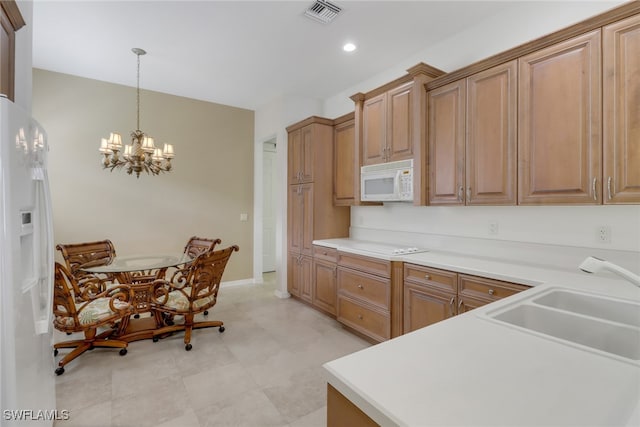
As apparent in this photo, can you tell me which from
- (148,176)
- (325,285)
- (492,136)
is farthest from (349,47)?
(148,176)

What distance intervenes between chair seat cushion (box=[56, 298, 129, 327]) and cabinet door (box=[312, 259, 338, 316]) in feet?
6.67

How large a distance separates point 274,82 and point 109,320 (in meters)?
3.29

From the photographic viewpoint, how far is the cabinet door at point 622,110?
1641 mm

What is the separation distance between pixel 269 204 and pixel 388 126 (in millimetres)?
3596

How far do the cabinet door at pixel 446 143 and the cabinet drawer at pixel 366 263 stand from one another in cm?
74

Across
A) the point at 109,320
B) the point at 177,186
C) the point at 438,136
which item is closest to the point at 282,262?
the point at 177,186

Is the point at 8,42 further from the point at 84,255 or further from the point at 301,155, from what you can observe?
the point at 301,155

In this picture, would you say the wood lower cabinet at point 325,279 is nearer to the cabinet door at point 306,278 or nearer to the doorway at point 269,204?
the cabinet door at point 306,278

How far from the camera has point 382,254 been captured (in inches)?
109

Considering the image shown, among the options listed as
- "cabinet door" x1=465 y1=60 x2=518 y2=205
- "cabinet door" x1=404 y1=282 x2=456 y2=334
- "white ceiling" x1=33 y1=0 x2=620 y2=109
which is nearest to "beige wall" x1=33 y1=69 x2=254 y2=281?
"white ceiling" x1=33 y1=0 x2=620 y2=109

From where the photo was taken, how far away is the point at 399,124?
293 centimetres

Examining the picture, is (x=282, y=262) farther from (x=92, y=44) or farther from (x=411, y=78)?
(x=92, y=44)

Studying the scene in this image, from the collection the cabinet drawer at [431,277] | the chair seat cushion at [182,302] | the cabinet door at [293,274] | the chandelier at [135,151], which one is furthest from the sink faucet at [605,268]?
the chandelier at [135,151]

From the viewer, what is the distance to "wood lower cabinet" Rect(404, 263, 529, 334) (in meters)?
2.01
